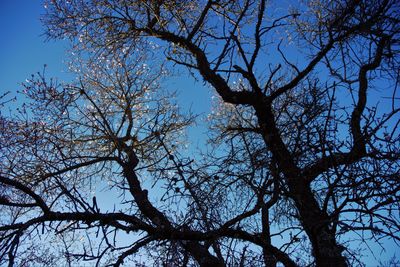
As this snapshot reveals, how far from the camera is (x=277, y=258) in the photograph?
10.7ft

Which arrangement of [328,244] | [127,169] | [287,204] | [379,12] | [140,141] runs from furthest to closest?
[140,141]
[127,169]
[379,12]
[287,204]
[328,244]

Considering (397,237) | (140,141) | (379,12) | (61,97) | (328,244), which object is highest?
(61,97)

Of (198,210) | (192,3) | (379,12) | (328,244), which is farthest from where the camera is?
(192,3)

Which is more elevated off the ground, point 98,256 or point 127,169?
point 127,169

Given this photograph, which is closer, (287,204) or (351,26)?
(287,204)

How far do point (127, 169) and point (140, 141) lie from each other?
170cm

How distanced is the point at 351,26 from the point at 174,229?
12.6ft

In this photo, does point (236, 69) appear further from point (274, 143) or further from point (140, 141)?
point (140, 141)

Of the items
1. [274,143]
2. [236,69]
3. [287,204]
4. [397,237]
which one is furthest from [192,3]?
[397,237]

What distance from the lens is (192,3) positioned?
703 cm

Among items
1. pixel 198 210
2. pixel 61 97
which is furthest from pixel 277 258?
pixel 61 97

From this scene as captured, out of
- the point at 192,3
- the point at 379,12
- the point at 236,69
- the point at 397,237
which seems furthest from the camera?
the point at 192,3

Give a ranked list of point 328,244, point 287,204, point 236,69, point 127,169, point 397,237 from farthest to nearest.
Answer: point 127,169 → point 236,69 → point 287,204 → point 328,244 → point 397,237

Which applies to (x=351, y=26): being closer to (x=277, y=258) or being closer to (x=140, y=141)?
(x=277, y=258)
